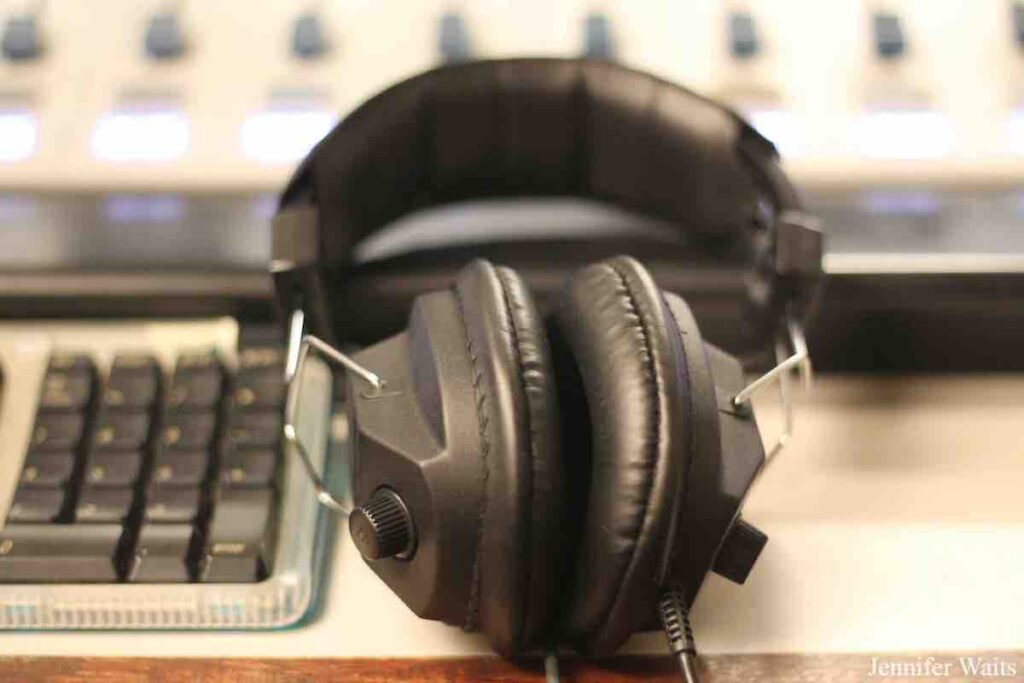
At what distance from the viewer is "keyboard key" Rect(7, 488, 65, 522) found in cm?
47

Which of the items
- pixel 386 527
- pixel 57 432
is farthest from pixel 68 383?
pixel 386 527

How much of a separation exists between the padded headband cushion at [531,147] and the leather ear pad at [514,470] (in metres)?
0.13

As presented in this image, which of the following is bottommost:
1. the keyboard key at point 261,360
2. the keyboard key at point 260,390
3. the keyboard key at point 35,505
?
the keyboard key at point 35,505

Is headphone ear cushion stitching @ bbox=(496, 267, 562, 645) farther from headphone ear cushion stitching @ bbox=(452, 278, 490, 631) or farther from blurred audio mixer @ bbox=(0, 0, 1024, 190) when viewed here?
blurred audio mixer @ bbox=(0, 0, 1024, 190)

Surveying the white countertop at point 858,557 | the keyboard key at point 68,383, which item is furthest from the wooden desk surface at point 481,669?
the keyboard key at point 68,383

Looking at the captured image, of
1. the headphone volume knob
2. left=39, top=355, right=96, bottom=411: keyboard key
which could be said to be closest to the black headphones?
the headphone volume knob

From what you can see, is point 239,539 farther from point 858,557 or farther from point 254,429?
point 858,557

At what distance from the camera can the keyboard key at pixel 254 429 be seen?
502mm

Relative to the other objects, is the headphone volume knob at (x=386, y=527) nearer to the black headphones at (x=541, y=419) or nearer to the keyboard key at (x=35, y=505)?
the black headphones at (x=541, y=419)

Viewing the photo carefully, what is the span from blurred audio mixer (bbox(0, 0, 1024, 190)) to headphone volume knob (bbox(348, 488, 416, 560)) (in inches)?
8.7

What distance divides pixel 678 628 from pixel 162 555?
8.0 inches

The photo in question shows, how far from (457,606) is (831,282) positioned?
26 cm

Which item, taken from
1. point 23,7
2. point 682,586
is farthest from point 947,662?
point 23,7

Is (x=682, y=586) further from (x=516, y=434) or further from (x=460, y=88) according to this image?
(x=460, y=88)
